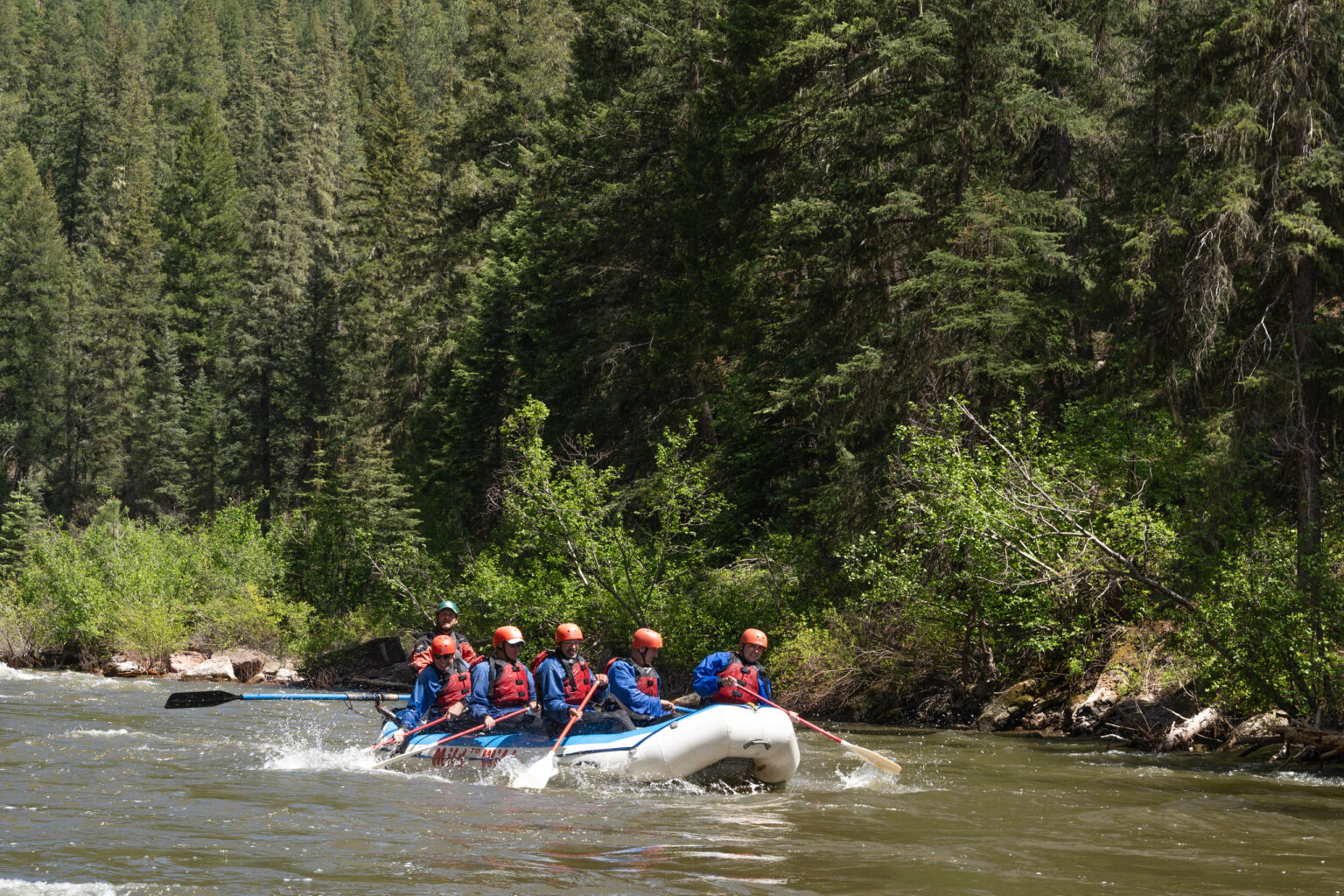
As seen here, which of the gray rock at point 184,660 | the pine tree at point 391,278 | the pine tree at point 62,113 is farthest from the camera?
the pine tree at point 62,113

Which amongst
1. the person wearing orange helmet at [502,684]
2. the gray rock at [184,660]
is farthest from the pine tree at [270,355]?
the person wearing orange helmet at [502,684]

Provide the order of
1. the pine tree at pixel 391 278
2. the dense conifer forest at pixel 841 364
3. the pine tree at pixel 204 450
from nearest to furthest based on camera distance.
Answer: the dense conifer forest at pixel 841 364 → the pine tree at pixel 391 278 → the pine tree at pixel 204 450

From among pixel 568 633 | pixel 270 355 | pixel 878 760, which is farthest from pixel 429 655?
Result: pixel 270 355

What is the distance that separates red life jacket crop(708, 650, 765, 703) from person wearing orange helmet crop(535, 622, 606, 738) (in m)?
1.15

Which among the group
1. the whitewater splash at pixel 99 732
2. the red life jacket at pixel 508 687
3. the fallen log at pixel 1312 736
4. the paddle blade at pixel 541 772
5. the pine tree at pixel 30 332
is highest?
the pine tree at pixel 30 332

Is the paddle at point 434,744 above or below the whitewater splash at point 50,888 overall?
below

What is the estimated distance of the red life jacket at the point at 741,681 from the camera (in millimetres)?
12336

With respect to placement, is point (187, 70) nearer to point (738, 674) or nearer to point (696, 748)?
point (738, 674)

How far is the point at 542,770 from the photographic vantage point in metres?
12.2

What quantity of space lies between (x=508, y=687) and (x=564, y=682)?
77 centimetres

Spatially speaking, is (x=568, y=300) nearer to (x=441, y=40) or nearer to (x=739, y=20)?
(x=739, y=20)

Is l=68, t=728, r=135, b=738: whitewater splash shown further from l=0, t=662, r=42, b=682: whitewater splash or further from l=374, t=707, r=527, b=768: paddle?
l=0, t=662, r=42, b=682: whitewater splash

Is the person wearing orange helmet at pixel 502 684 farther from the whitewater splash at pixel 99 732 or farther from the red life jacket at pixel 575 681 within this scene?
the whitewater splash at pixel 99 732

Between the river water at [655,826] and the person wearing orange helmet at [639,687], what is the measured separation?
2.63 ft
